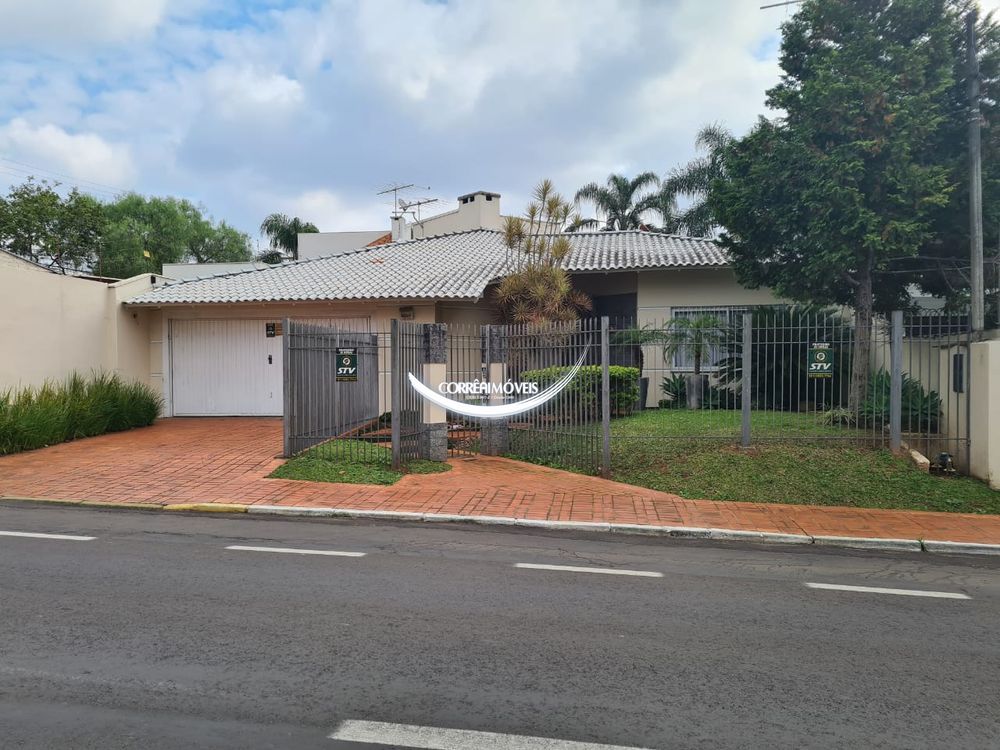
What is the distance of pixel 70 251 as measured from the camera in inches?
1526

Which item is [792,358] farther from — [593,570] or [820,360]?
[593,570]

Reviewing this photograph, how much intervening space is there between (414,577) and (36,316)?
40.1ft

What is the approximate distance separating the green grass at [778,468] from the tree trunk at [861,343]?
75 centimetres

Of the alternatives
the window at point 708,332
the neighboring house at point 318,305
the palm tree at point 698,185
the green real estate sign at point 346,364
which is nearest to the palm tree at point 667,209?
the palm tree at point 698,185

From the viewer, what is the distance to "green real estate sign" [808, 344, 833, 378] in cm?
1037

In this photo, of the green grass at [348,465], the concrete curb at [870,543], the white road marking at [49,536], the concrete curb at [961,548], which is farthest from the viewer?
the green grass at [348,465]

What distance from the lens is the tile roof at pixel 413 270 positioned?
16.3 metres

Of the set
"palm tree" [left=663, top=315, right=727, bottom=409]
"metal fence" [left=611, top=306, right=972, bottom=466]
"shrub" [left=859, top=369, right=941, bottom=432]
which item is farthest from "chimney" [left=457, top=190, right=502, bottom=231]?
"shrub" [left=859, top=369, right=941, bottom=432]

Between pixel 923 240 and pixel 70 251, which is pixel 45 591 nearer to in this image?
pixel 923 240

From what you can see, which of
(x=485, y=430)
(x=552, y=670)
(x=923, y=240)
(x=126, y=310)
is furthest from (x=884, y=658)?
(x=126, y=310)

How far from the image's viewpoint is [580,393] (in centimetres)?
1104

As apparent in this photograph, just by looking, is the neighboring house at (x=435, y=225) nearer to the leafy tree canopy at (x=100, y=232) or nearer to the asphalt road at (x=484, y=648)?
the leafy tree canopy at (x=100, y=232)

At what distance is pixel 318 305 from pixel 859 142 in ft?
38.6

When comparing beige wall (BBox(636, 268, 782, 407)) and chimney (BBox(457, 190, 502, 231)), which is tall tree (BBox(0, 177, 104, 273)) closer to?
chimney (BBox(457, 190, 502, 231))
